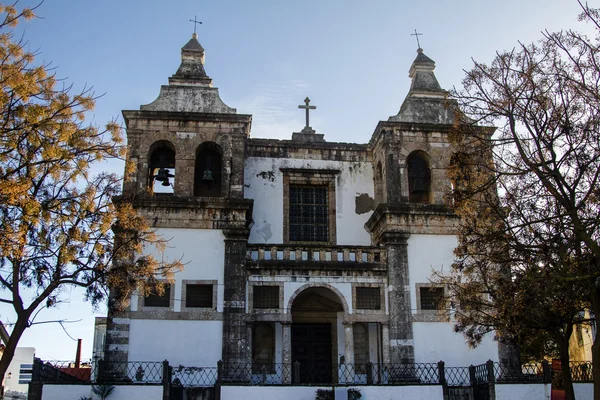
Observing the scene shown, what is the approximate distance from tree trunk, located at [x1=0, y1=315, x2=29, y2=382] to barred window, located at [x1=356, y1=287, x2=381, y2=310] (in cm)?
1158

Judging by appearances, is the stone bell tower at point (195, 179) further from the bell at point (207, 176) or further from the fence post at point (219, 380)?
the fence post at point (219, 380)

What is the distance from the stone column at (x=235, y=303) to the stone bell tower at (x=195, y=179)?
0.11 ft

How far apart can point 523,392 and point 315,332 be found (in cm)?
755

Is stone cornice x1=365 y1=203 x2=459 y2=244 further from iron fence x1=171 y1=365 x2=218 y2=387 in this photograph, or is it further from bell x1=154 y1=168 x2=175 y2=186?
bell x1=154 y1=168 x2=175 y2=186

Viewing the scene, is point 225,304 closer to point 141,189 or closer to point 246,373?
point 246,373

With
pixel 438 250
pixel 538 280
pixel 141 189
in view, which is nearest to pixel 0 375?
pixel 141 189

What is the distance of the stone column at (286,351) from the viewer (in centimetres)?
2145

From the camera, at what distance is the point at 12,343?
46.9ft

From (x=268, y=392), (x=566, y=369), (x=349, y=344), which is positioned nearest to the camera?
(x=566, y=369)

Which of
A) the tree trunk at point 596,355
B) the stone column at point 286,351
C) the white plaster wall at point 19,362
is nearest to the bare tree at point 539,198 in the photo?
the tree trunk at point 596,355

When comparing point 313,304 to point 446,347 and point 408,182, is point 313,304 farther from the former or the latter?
point 408,182

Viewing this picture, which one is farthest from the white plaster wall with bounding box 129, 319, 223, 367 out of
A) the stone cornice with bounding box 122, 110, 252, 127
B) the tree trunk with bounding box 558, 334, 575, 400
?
the tree trunk with bounding box 558, 334, 575, 400

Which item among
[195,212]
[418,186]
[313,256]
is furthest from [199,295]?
[418,186]

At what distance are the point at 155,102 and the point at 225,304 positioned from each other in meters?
8.14
